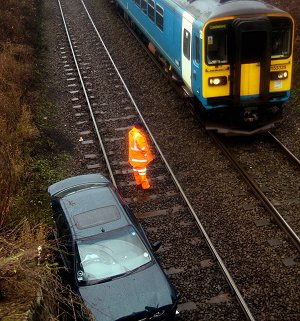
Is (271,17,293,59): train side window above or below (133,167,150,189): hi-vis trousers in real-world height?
above

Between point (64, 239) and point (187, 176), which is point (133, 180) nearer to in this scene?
point (187, 176)

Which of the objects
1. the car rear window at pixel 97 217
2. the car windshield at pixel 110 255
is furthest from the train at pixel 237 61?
the car windshield at pixel 110 255

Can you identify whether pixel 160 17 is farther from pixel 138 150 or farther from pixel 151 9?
pixel 138 150

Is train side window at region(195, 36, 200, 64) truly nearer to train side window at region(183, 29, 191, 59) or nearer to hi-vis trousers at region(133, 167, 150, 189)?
train side window at region(183, 29, 191, 59)

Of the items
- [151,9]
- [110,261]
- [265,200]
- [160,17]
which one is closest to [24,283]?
[110,261]

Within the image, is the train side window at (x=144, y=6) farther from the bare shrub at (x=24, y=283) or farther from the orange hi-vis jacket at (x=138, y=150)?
the bare shrub at (x=24, y=283)

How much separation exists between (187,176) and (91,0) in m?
19.6

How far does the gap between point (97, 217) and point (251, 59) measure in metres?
5.27

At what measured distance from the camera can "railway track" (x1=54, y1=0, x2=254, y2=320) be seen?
7.47 meters

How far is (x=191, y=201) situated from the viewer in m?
9.80

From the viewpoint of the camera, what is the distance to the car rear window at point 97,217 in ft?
25.1

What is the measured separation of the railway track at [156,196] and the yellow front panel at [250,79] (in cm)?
238

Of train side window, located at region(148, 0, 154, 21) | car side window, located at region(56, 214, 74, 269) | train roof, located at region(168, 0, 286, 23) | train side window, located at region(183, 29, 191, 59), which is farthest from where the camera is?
train side window, located at region(148, 0, 154, 21)

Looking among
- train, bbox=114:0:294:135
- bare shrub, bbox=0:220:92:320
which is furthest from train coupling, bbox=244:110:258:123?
bare shrub, bbox=0:220:92:320
